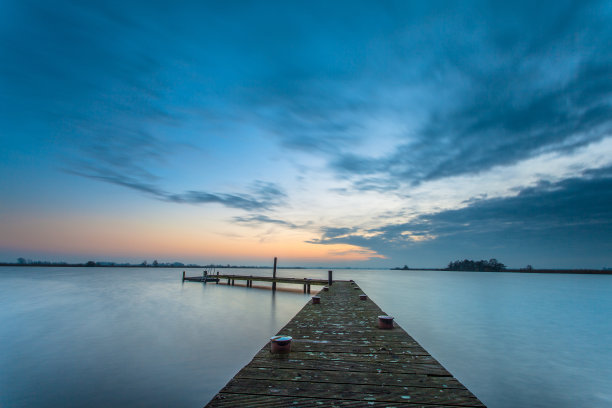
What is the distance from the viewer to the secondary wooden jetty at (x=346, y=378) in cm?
339

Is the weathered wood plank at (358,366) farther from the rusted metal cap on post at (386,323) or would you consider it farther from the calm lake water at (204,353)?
the calm lake water at (204,353)

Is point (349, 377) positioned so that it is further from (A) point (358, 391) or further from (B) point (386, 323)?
(B) point (386, 323)

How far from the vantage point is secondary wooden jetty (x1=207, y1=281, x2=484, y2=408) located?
11.1ft

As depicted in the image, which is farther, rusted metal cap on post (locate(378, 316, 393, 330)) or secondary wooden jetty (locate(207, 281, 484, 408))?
rusted metal cap on post (locate(378, 316, 393, 330))

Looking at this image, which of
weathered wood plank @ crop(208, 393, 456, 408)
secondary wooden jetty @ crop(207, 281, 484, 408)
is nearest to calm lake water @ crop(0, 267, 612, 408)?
secondary wooden jetty @ crop(207, 281, 484, 408)

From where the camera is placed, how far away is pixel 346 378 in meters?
4.09

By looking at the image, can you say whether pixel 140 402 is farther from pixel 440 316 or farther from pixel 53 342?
pixel 440 316

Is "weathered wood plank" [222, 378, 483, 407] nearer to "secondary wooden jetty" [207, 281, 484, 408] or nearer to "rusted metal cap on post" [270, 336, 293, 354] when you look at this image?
"secondary wooden jetty" [207, 281, 484, 408]

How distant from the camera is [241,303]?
26500 mm

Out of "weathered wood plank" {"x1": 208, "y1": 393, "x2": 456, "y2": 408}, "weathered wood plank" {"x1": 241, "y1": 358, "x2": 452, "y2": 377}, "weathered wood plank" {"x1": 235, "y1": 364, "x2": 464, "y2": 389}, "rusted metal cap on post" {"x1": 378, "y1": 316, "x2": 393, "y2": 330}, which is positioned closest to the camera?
"weathered wood plank" {"x1": 208, "y1": 393, "x2": 456, "y2": 408}

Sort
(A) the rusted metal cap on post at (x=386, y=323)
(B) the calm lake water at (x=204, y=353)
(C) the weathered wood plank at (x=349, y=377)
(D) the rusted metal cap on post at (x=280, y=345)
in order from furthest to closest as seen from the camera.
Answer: (B) the calm lake water at (x=204, y=353) → (A) the rusted metal cap on post at (x=386, y=323) → (D) the rusted metal cap on post at (x=280, y=345) → (C) the weathered wood plank at (x=349, y=377)

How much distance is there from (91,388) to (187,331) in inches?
287

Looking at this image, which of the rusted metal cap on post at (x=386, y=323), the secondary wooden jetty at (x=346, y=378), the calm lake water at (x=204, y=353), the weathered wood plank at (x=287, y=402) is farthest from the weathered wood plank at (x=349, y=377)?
the calm lake water at (x=204, y=353)

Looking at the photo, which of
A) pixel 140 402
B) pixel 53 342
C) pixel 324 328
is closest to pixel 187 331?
pixel 53 342
